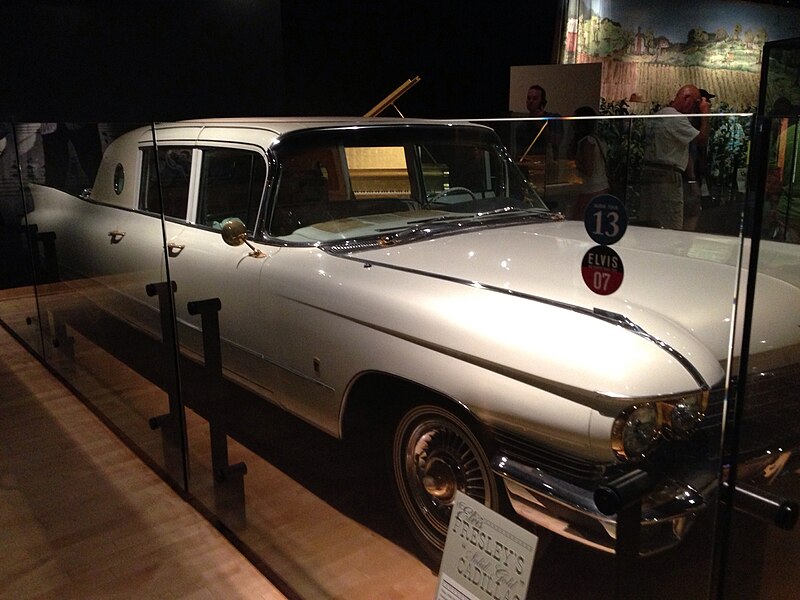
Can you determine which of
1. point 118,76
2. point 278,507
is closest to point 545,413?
point 278,507

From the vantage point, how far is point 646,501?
1.40 meters

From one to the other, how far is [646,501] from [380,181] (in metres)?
2.00

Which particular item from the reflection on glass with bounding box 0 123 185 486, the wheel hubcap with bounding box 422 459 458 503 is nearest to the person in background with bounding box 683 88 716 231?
the wheel hubcap with bounding box 422 459 458 503

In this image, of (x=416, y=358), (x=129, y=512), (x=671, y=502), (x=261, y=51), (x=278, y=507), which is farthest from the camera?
(x=261, y=51)

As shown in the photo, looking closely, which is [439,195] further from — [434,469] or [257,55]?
[257,55]

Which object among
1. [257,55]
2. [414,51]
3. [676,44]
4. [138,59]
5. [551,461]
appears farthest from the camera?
[414,51]

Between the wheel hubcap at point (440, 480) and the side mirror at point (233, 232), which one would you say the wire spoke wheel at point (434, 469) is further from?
the side mirror at point (233, 232)

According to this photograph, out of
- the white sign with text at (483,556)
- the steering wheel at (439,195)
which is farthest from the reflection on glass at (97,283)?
the white sign with text at (483,556)

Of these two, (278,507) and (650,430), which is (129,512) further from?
(650,430)

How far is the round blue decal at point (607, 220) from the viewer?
4.51 feet

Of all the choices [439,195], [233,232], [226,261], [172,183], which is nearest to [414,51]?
[172,183]

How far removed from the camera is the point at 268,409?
303 centimetres

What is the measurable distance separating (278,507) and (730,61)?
5.82m

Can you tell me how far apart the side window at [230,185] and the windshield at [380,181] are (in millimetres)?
119
